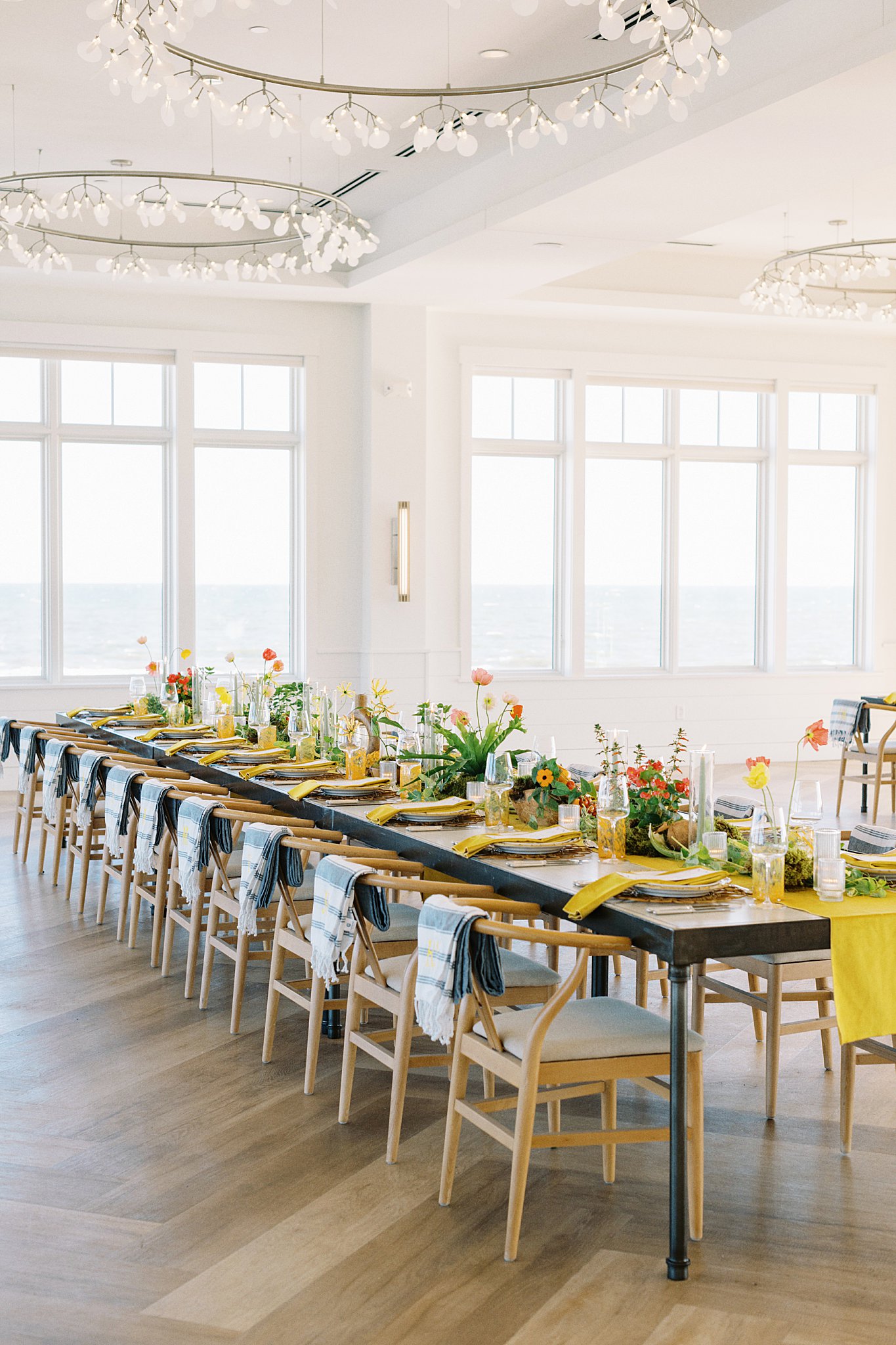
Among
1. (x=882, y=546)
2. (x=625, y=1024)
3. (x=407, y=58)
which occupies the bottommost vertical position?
(x=625, y=1024)

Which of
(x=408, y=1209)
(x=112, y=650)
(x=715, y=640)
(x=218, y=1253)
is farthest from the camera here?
(x=715, y=640)

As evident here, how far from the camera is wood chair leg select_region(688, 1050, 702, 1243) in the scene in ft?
10.7

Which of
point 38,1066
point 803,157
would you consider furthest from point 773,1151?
point 803,157

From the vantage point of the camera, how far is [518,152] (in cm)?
815

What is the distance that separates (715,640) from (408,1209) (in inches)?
398

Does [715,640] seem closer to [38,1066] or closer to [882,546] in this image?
[882,546]

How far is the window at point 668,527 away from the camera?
483 inches

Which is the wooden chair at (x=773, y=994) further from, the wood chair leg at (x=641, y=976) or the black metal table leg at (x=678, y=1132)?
the black metal table leg at (x=678, y=1132)

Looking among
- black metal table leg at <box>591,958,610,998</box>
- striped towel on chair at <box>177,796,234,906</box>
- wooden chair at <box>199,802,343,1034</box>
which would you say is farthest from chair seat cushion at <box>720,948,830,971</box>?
striped towel on chair at <box>177,796,234,906</box>

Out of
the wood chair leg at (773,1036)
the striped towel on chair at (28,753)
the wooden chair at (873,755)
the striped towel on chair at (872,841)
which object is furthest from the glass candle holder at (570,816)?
the wooden chair at (873,755)

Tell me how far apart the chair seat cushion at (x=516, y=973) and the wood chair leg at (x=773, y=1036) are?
59 cm

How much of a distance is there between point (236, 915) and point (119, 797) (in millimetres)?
1085

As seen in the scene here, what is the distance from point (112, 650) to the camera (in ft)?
37.1

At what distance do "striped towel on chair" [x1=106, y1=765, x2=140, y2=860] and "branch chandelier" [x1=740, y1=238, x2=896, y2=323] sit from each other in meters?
6.08
